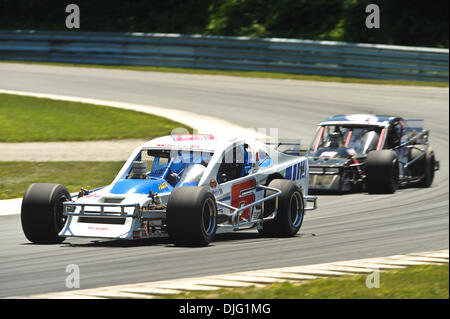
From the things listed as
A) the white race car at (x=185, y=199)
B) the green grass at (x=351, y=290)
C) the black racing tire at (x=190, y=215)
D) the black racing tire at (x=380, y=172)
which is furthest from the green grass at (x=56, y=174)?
the green grass at (x=351, y=290)

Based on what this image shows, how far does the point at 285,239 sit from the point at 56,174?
23.3 feet

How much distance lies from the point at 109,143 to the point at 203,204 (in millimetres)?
11066

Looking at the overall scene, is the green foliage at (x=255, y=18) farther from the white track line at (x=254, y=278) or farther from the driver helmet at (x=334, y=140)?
the white track line at (x=254, y=278)

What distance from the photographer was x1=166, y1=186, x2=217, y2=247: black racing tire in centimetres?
1056

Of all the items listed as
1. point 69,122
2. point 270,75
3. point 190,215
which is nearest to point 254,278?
point 190,215

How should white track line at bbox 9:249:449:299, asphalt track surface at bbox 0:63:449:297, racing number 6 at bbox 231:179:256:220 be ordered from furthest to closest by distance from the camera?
racing number 6 at bbox 231:179:256:220, asphalt track surface at bbox 0:63:449:297, white track line at bbox 9:249:449:299

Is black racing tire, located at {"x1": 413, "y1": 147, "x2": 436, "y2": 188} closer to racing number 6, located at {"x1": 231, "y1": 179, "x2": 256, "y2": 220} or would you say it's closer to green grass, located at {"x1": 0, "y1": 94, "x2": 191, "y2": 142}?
racing number 6, located at {"x1": 231, "y1": 179, "x2": 256, "y2": 220}

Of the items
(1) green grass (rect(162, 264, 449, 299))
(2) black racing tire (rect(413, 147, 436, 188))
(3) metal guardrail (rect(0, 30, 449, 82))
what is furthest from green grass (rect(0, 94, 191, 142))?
(1) green grass (rect(162, 264, 449, 299))

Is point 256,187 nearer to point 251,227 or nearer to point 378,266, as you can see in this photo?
point 251,227

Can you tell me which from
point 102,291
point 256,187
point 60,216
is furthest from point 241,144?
point 102,291

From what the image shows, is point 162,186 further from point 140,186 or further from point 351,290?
point 351,290

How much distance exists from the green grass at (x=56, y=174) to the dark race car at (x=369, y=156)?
397 cm

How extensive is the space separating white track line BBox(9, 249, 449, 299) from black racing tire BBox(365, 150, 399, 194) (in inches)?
210

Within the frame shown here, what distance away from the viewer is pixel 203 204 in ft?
35.0
